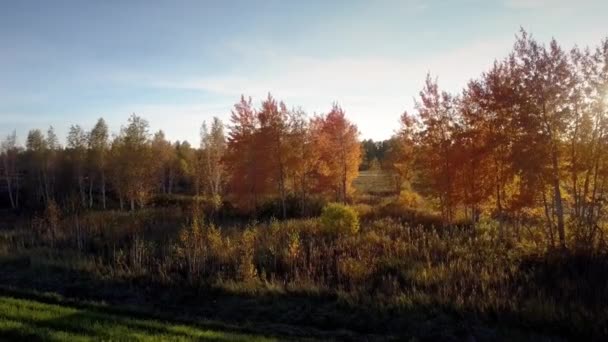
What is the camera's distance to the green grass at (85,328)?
6.14m

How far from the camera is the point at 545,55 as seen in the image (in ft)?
43.2

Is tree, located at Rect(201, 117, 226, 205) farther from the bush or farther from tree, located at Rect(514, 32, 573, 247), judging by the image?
tree, located at Rect(514, 32, 573, 247)

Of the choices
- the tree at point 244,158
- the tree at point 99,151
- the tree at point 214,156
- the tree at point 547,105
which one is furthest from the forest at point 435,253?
the tree at point 99,151

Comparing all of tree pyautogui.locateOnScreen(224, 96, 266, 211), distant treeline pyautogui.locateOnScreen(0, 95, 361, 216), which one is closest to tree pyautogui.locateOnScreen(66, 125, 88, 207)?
distant treeline pyautogui.locateOnScreen(0, 95, 361, 216)

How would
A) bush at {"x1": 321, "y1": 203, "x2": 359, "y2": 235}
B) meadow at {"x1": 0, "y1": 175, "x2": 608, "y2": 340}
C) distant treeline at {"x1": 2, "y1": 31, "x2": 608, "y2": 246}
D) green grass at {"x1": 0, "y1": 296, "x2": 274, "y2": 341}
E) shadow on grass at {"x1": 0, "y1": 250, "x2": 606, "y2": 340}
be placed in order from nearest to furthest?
green grass at {"x1": 0, "y1": 296, "x2": 274, "y2": 341}
shadow on grass at {"x1": 0, "y1": 250, "x2": 606, "y2": 340}
meadow at {"x1": 0, "y1": 175, "x2": 608, "y2": 340}
distant treeline at {"x1": 2, "y1": 31, "x2": 608, "y2": 246}
bush at {"x1": 321, "y1": 203, "x2": 359, "y2": 235}

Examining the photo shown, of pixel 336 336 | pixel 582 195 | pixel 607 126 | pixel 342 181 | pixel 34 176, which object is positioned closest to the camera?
pixel 336 336

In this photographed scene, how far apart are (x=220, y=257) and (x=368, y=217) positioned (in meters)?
13.3

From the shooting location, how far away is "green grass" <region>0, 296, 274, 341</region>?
20.1 ft

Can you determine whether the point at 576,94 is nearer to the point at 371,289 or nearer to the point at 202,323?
the point at 371,289

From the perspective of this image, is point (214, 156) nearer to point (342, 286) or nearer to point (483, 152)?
point (483, 152)

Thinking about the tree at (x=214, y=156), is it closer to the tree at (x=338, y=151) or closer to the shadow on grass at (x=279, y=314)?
the tree at (x=338, y=151)

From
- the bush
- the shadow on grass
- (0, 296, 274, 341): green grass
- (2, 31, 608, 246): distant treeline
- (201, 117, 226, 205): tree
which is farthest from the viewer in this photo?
(201, 117, 226, 205): tree

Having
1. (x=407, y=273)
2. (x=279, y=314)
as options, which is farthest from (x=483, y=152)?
(x=279, y=314)

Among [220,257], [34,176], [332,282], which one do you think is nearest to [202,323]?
[332,282]
